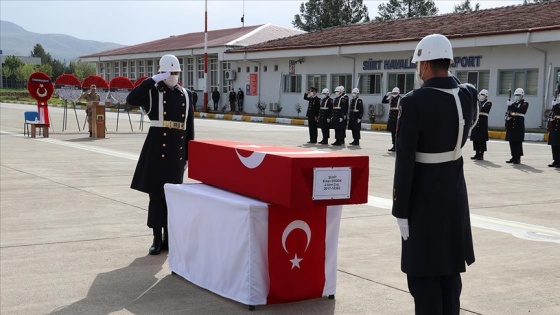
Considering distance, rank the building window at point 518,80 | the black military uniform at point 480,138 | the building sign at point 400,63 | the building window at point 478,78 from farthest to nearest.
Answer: the building sign at point 400,63 → the building window at point 478,78 → the building window at point 518,80 → the black military uniform at point 480,138

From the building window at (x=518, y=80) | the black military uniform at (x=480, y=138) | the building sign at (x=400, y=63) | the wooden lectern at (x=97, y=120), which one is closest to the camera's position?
the black military uniform at (x=480, y=138)

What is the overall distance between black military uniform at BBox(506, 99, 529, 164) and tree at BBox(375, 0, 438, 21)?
200ft

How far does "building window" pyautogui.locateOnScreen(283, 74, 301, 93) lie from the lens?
131ft

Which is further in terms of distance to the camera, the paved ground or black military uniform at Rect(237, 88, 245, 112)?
black military uniform at Rect(237, 88, 245, 112)

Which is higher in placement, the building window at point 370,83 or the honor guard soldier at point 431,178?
the building window at point 370,83

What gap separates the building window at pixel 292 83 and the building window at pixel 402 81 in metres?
7.55

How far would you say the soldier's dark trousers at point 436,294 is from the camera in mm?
3973

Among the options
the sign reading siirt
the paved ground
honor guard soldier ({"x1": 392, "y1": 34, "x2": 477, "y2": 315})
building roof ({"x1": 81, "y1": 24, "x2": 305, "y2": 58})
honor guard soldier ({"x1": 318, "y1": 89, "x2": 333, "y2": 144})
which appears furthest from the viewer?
building roof ({"x1": 81, "y1": 24, "x2": 305, "y2": 58})

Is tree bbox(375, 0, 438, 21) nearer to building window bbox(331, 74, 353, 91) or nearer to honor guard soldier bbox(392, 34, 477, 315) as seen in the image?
building window bbox(331, 74, 353, 91)

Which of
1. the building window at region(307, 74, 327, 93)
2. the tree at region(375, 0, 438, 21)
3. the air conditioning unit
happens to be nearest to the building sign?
the building window at region(307, 74, 327, 93)

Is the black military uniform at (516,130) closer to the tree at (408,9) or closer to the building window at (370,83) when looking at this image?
the building window at (370,83)

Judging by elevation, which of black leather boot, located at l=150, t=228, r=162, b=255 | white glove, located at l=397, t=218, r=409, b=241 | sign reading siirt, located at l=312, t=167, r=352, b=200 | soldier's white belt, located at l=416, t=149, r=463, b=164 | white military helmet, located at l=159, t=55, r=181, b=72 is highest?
white military helmet, located at l=159, t=55, r=181, b=72

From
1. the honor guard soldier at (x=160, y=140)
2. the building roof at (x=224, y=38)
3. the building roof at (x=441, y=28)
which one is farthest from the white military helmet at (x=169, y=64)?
the building roof at (x=224, y=38)

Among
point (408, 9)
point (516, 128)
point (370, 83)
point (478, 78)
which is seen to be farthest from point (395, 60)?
point (408, 9)
